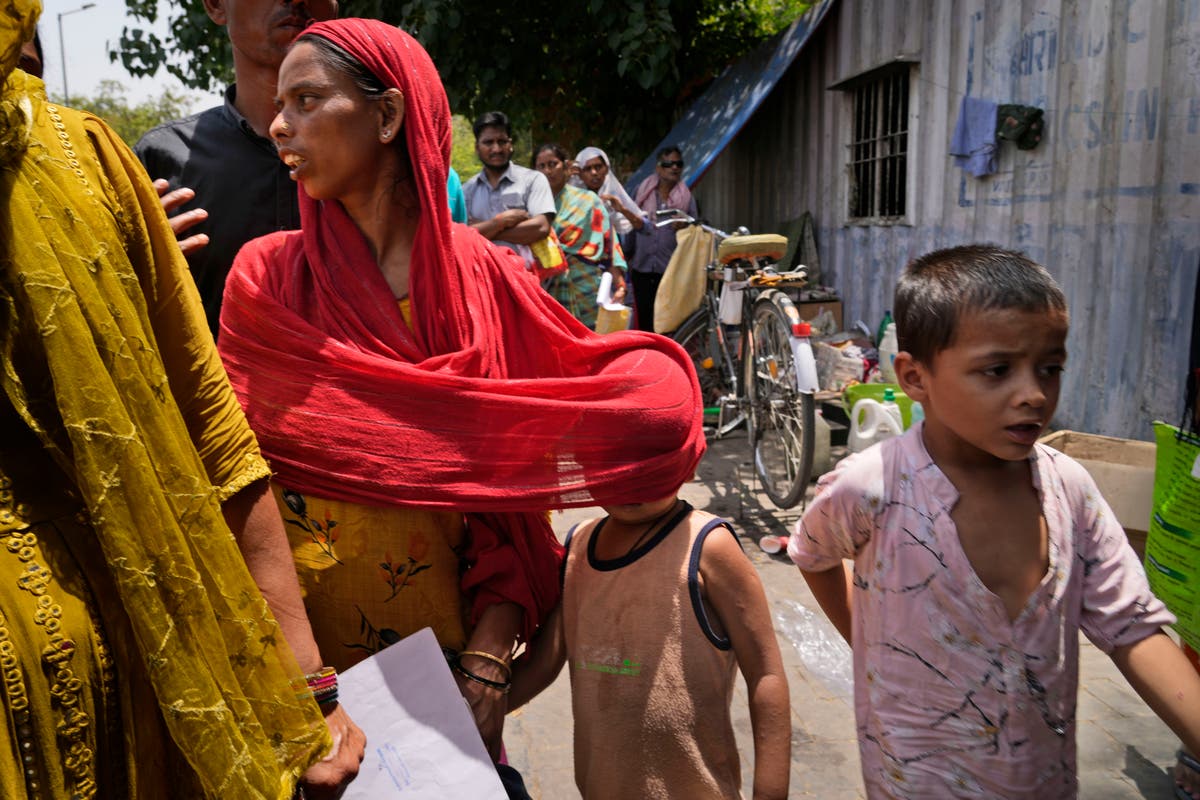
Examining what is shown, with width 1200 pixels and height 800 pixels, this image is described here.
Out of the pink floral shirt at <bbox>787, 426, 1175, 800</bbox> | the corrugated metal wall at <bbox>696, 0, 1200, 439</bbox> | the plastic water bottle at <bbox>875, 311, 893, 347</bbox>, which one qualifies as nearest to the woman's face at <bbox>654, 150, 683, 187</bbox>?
the corrugated metal wall at <bbox>696, 0, 1200, 439</bbox>

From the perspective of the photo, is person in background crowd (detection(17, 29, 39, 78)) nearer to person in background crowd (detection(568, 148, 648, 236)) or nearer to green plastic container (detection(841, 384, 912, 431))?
green plastic container (detection(841, 384, 912, 431))

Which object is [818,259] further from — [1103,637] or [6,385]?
[6,385]

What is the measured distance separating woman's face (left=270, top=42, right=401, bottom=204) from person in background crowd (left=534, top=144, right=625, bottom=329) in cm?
489

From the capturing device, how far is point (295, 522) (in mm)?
1595

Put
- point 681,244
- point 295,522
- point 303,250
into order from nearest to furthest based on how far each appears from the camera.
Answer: point 295,522 → point 303,250 → point 681,244

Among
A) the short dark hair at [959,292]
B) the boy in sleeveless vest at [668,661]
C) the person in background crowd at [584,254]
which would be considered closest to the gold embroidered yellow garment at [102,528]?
the boy in sleeveless vest at [668,661]

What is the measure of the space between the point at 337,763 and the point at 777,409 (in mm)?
4403

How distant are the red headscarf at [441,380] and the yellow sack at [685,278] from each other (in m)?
4.95

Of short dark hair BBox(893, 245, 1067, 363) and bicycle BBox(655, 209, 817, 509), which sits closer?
short dark hair BBox(893, 245, 1067, 363)

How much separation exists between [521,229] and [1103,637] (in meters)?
4.30

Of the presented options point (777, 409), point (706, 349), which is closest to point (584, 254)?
point (706, 349)

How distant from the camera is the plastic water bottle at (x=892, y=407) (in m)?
5.10

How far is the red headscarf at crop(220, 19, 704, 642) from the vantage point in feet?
5.07

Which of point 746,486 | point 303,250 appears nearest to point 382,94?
point 303,250
